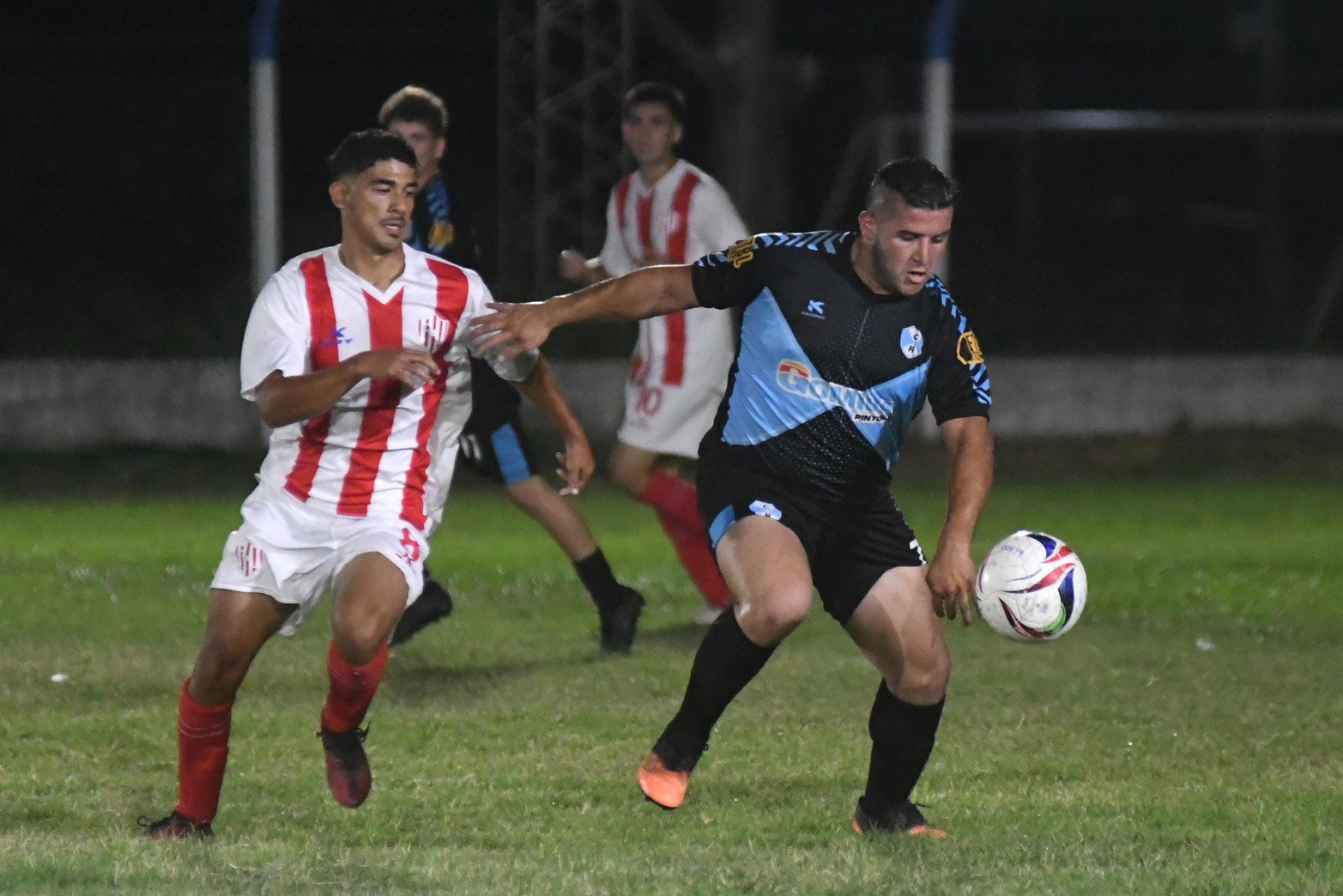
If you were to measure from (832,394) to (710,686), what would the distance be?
0.80 meters

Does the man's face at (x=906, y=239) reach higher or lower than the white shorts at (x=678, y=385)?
higher

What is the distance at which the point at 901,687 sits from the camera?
530 cm

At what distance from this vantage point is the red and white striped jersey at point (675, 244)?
8.55 metres

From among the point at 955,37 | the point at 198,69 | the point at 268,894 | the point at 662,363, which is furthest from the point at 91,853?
the point at 955,37

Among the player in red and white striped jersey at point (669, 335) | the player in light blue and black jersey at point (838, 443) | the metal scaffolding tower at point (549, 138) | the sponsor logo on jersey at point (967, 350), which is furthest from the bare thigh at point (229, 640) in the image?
the metal scaffolding tower at point (549, 138)

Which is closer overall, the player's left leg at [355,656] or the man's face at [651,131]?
the player's left leg at [355,656]

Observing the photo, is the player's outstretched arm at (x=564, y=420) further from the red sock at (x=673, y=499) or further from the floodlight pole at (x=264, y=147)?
the floodlight pole at (x=264, y=147)

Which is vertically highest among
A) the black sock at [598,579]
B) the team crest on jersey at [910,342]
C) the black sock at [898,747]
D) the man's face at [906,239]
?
the man's face at [906,239]

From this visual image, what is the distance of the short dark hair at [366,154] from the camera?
5484 mm

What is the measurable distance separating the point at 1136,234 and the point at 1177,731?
13.6m

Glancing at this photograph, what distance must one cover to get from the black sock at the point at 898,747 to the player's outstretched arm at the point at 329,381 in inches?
55.8

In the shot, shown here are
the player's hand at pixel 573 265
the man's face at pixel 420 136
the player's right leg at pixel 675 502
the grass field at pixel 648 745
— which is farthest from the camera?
the player's right leg at pixel 675 502

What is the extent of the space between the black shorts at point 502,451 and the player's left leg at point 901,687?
2822mm

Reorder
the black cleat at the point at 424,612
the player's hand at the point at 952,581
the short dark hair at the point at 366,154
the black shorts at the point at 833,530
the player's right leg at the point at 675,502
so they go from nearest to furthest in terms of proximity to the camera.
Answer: the player's hand at the point at 952,581
the black shorts at the point at 833,530
the short dark hair at the point at 366,154
the black cleat at the point at 424,612
the player's right leg at the point at 675,502
